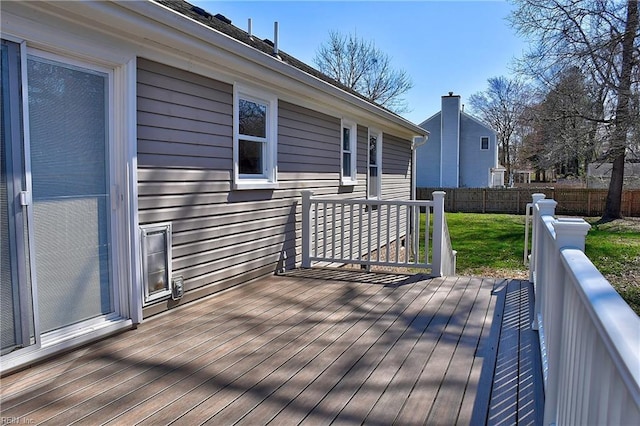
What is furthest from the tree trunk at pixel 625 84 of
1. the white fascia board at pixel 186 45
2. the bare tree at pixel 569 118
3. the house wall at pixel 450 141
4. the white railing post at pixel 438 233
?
the house wall at pixel 450 141

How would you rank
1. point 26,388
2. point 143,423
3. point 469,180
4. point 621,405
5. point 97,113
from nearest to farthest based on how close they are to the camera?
point 621,405 < point 143,423 < point 26,388 < point 97,113 < point 469,180

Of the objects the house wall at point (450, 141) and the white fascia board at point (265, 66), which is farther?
the house wall at point (450, 141)

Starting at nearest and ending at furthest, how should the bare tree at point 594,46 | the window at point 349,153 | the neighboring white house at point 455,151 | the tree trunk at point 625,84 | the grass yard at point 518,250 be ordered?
1. the window at point 349,153
2. the grass yard at point 518,250
3. the tree trunk at point 625,84
4. the bare tree at point 594,46
5. the neighboring white house at point 455,151

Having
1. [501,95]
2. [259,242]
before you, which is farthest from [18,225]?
[501,95]

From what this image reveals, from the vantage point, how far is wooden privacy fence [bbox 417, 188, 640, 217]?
18.4 meters

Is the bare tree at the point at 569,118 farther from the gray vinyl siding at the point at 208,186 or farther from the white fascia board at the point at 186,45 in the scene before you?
the gray vinyl siding at the point at 208,186

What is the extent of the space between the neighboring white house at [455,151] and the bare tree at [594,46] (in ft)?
37.8

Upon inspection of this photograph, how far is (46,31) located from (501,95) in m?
36.7

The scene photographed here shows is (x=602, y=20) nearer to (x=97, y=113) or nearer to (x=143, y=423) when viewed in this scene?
(x=97, y=113)

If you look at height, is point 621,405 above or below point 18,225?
below

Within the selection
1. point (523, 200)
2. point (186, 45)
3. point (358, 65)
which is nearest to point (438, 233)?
point (186, 45)

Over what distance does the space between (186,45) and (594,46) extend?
962cm

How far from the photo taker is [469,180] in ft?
84.4

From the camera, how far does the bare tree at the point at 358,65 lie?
24.0 meters
